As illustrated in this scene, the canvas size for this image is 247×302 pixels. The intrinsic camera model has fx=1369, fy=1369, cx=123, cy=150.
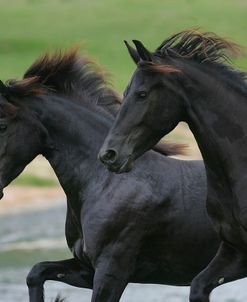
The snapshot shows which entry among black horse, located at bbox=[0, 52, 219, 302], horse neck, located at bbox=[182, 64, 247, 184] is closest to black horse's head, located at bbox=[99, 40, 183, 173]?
horse neck, located at bbox=[182, 64, 247, 184]

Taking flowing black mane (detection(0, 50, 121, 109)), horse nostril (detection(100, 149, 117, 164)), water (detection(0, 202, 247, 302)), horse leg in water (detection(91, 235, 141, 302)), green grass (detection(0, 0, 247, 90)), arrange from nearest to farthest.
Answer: horse nostril (detection(100, 149, 117, 164)), horse leg in water (detection(91, 235, 141, 302)), flowing black mane (detection(0, 50, 121, 109)), water (detection(0, 202, 247, 302)), green grass (detection(0, 0, 247, 90))

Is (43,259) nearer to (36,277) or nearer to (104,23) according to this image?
(36,277)

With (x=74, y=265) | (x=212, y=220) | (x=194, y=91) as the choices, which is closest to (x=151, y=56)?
(x=194, y=91)

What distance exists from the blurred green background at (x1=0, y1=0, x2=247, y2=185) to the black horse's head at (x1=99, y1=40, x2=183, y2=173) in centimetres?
2385

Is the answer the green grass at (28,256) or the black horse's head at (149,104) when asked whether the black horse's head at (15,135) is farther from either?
the green grass at (28,256)

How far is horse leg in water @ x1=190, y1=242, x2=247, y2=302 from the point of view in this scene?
9.02 meters

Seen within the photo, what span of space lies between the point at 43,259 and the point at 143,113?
7.39 metres

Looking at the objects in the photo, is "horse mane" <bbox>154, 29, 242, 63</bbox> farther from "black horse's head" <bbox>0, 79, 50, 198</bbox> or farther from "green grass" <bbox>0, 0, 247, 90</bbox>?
"green grass" <bbox>0, 0, 247, 90</bbox>

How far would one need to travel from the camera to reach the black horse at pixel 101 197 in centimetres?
963

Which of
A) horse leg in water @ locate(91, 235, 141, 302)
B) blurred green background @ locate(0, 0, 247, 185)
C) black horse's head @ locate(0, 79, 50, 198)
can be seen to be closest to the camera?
horse leg in water @ locate(91, 235, 141, 302)

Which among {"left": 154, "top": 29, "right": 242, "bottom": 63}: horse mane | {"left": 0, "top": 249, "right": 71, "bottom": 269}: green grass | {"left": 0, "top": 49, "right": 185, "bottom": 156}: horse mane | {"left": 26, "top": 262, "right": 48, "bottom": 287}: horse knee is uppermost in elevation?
{"left": 154, "top": 29, "right": 242, "bottom": 63}: horse mane

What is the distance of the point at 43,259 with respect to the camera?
A: 1582 cm

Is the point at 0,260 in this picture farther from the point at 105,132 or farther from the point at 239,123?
the point at 239,123

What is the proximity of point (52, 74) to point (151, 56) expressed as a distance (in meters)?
1.67
